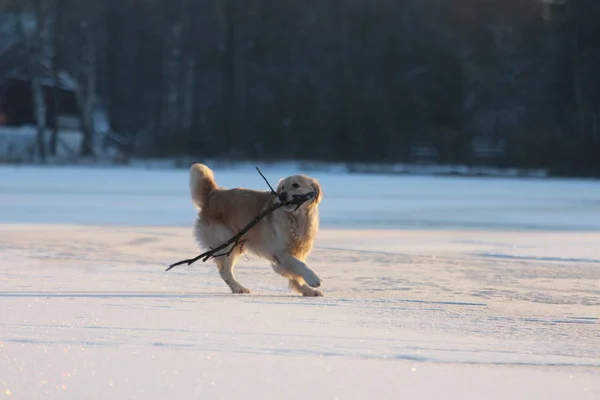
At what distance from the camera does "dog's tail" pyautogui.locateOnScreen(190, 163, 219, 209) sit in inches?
342

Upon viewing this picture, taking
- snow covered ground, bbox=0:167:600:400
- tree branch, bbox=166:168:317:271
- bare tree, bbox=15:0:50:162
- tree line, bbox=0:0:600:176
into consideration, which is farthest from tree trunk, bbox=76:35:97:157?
tree branch, bbox=166:168:317:271

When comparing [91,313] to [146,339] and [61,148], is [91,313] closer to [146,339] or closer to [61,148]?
[146,339]

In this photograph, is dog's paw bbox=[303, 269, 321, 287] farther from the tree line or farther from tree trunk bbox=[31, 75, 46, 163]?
tree trunk bbox=[31, 75, 46, 163]

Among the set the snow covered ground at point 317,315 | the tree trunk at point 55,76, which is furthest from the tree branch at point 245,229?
the tree trunk at point 55,76

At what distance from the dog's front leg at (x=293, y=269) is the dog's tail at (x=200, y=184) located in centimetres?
97

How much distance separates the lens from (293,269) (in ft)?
25.8

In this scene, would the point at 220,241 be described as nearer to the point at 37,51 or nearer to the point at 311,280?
the point at 311,280

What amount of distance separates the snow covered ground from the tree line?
20.0 metres

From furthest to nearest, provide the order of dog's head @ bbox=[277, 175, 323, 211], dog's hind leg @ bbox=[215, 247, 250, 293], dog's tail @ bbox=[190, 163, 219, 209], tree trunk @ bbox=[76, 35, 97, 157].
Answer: tree trunk @ bbox=[76, 35, 97, 157] → dog's tail @ bbox=[190, 163, 219, 209] → dog's hind leg @ bbox=[215, 247, 250, 293] → dog's head @ bbox=[277, 175, 323, 211]

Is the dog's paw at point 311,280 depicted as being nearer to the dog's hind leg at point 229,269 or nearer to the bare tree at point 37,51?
the dog's hind leg at point 229,269

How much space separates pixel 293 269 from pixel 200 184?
4.10ft

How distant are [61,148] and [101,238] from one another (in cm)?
3215

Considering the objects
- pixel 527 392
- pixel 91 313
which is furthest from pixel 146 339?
pixel 527 392

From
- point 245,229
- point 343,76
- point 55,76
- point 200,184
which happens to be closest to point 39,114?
point 55,76
